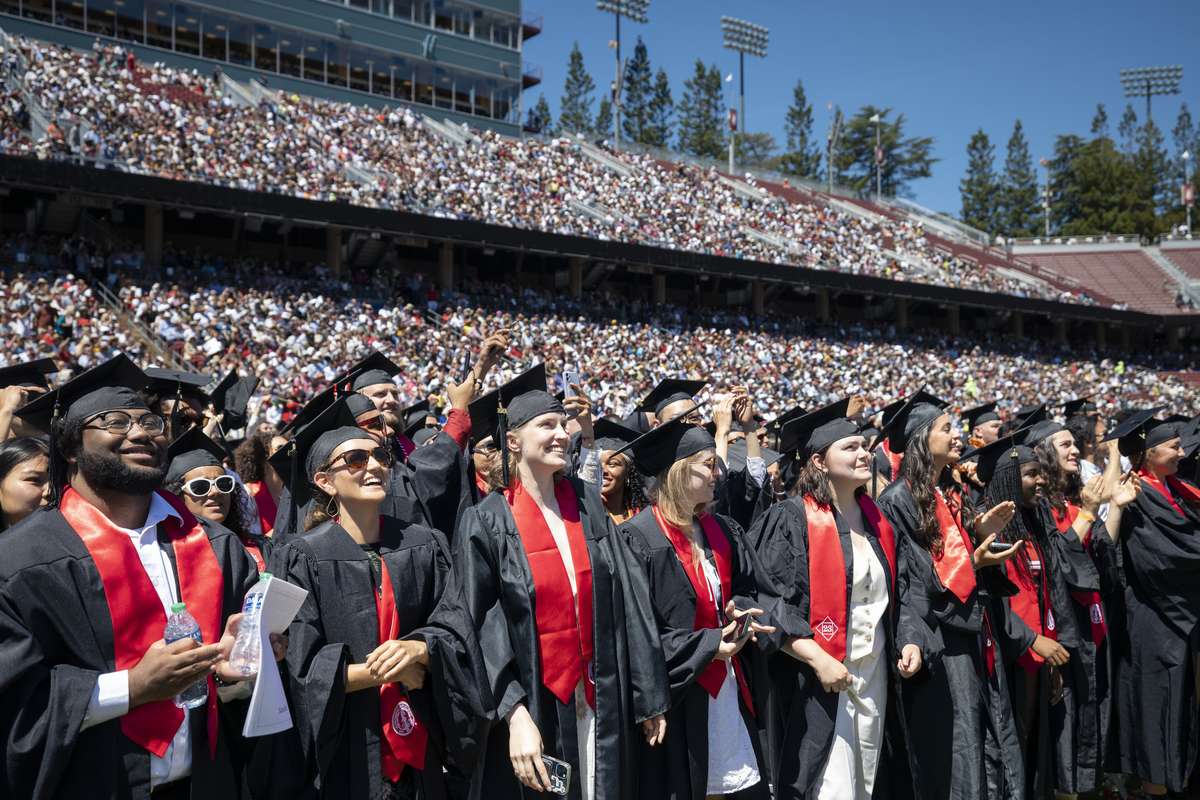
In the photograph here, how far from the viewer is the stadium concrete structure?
33906 millimetres

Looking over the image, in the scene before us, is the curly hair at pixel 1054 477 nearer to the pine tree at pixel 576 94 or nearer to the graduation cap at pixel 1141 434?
the graduation cap at pixel 1141 434

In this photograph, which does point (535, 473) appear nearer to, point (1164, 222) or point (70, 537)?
point (70, 537)

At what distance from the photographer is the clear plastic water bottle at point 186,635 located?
3074 millimetres

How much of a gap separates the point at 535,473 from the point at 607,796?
1.27 m

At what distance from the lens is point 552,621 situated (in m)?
3.99

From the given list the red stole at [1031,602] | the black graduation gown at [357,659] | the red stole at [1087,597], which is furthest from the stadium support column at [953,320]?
the black graduation gown at [357,659]

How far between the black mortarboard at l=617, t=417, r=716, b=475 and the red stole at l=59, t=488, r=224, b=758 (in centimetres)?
194

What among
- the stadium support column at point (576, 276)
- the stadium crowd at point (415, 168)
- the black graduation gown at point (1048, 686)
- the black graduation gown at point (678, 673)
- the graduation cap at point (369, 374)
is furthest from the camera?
the stadium support column at point (576, 276)

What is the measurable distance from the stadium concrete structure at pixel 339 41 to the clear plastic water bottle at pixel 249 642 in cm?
3477

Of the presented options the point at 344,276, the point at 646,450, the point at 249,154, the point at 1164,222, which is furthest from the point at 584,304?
the point at 1164,222

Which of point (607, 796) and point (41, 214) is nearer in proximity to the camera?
point (607, 796)

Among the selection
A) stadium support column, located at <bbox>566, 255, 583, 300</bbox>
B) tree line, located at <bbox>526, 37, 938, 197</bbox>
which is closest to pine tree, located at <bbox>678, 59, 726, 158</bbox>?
tree line, located at <bbox>526, 37, 938, 197</bbox>

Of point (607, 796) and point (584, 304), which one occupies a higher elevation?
point (584, 304)

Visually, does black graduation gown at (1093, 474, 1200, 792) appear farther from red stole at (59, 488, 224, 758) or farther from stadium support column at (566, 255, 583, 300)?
stadium support column at (566, 255, 583, 300)
